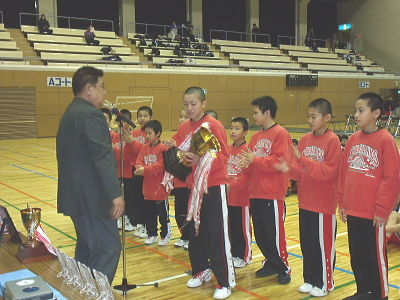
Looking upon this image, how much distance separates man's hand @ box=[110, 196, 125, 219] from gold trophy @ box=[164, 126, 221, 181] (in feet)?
2.26

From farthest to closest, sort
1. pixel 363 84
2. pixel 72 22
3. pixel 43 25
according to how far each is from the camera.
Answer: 1. pixel 363 84
2. pixel 72 22
3. pixel 43 25

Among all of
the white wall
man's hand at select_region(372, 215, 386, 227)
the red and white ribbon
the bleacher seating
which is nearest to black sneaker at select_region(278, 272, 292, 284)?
man's hand at select_region(372, 215, 386, 227)

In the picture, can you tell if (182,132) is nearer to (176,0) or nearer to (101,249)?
(101,249)

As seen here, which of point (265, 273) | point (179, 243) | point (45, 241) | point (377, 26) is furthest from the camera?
point (377, 26)

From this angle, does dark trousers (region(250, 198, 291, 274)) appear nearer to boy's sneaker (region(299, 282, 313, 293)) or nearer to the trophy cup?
boy's sneaker (region(299, 282, 313, 293))

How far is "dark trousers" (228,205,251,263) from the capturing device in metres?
4.19

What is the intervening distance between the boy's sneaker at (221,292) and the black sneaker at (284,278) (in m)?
0.54

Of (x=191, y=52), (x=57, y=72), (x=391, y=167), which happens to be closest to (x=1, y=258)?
(x=391, y=167)

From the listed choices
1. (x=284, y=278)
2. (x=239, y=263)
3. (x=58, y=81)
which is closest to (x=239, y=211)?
(x=239, y=263)

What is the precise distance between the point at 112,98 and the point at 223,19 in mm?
10606

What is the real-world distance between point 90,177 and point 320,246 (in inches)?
74.6

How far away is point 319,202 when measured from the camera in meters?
3.43

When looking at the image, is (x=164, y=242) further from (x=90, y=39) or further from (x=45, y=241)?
(x=90, y=39)

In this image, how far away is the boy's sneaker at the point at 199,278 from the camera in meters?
3.65
